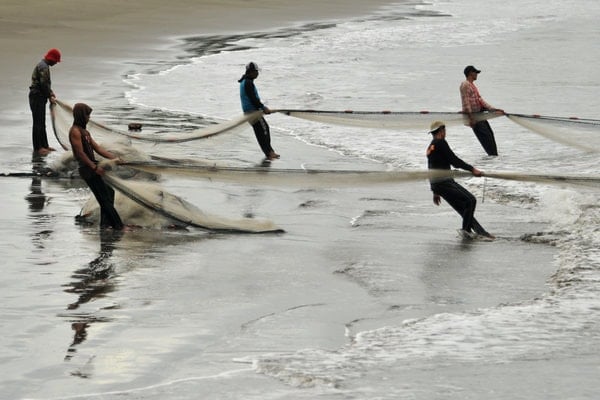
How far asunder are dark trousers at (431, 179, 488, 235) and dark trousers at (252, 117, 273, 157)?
4.54 m

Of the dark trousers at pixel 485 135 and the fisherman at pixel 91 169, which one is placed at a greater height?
the fisherman at pixel 91 169

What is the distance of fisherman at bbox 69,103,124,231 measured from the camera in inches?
504

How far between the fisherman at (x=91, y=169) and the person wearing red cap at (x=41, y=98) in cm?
474

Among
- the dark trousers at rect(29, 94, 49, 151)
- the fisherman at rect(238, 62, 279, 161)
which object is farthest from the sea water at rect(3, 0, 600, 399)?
the dark trousers at rect(29, 94, 49, 151)

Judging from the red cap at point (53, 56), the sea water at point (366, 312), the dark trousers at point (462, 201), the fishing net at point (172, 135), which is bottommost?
the sea water at point (366, 312)

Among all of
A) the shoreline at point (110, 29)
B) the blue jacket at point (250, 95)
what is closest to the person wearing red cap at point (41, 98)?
the blue jacket at point (250, 95)

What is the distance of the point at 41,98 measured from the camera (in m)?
18.0

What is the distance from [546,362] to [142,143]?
8.12 metres

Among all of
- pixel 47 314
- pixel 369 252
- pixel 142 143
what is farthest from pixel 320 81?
pixel 47 314

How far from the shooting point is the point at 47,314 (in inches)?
383

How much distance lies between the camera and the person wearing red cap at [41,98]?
57.8 feet

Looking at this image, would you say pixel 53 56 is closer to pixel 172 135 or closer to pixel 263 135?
pixel 172 135

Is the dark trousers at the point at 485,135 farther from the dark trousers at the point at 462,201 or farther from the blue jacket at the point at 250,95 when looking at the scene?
the dark trousers at the point at 462,201

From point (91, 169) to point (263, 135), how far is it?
5344 millimetres
